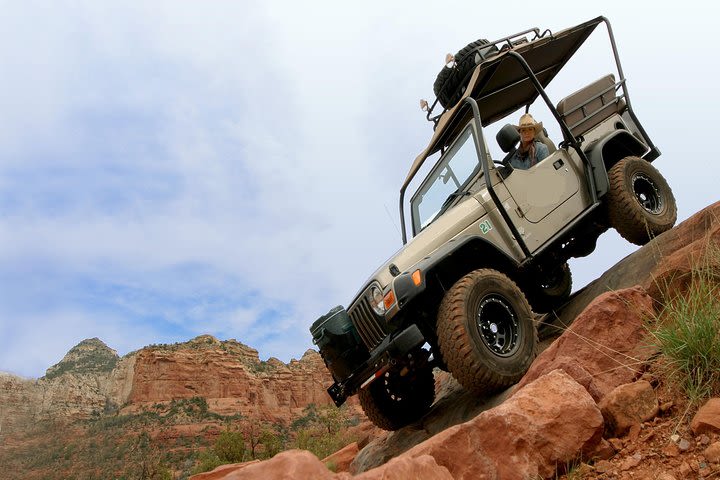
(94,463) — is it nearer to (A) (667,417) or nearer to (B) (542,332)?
(B) (542,332)

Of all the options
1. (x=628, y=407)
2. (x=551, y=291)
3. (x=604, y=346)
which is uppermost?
(x=551, y=291)

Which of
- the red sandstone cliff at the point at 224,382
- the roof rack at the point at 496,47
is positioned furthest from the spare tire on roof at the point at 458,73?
the red sandstone cliff at the point at 224,382

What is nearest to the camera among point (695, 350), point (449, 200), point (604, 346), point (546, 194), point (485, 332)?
point (695, 350)

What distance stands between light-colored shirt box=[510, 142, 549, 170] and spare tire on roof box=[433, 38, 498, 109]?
3.54 ft

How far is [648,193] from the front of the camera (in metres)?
7.16

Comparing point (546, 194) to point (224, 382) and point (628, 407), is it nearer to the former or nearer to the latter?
point (628, 407)

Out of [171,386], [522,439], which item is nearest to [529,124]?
[522,439]

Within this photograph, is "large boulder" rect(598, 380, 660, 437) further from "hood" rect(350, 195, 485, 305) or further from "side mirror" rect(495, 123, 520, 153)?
"side mirror" rect(495, 123, 520, 153)

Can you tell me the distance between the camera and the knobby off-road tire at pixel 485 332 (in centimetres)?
454

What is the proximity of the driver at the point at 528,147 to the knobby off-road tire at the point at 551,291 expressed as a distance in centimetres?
140

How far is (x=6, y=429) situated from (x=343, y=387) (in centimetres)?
5716

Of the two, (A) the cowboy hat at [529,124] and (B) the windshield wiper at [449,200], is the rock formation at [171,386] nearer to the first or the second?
(B) the windshield wiper at [449,200]

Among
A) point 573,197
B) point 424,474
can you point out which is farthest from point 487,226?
point 424,474

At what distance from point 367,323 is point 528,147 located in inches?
117
